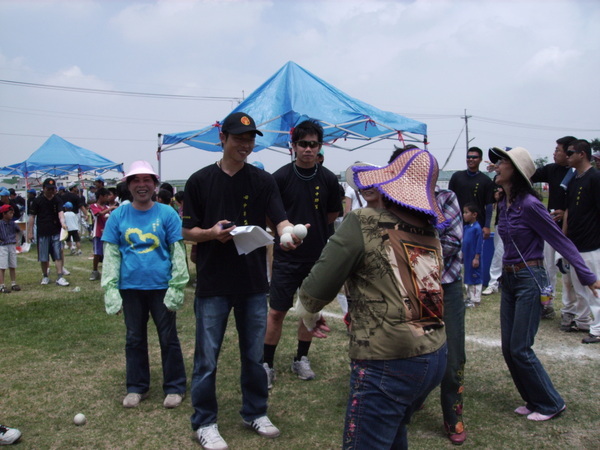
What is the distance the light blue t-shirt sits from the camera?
163 inches

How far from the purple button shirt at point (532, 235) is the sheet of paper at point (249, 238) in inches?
77.7

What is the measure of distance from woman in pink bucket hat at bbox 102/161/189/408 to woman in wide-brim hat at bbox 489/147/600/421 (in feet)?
8.68

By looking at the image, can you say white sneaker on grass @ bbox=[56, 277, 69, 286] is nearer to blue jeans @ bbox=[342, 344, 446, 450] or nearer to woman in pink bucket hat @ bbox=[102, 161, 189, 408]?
A: woman in pink bucket hat @ bbox=[102, 161, 189, 408]

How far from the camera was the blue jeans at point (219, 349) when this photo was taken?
3.48 m

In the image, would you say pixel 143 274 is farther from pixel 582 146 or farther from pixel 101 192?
pixel 101 192

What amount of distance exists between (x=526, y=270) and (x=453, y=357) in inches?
35.8

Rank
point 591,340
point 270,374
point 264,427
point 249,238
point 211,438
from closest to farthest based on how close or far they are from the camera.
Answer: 1. point 249,238
2. point 211,438
3. point 264,427
4. point 270,374
5. point 591,340

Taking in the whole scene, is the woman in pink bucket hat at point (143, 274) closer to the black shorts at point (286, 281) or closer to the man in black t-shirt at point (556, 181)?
the black shorts at point (286, 281)

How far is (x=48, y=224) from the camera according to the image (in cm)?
1022

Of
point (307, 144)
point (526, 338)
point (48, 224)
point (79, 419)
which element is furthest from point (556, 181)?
point (48, 224)

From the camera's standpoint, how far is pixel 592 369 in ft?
16.2

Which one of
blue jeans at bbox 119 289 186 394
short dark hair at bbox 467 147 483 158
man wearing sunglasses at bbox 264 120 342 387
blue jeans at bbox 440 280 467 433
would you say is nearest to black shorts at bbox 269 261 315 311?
man wearing sunglasses at bbox 264 120 342 387

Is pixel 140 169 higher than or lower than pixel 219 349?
higher

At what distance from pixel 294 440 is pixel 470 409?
1529mm
